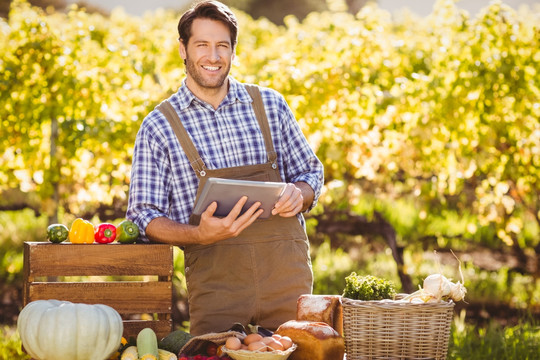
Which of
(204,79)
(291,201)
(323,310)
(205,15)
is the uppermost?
(205,15)

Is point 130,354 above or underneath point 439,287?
underneath

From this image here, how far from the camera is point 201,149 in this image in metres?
2.78

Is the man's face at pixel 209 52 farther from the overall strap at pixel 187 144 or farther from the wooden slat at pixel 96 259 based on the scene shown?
the wooden slat at pixel 96 259

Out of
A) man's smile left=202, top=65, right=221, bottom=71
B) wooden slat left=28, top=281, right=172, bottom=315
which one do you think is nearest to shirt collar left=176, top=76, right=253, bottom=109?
man's smile left=202, top=65, right=221, bottom=71

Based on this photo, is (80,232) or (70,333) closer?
(70,333)

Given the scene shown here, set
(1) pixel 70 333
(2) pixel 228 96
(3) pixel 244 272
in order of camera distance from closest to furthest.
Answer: (1) pixel 70 333 < (3) pixel 244 272 < (2) pixel 228 96

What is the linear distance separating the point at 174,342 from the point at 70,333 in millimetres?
352

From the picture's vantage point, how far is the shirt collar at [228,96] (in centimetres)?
283

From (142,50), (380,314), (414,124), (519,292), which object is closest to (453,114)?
(414,124)

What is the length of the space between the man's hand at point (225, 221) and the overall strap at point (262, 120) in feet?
1.49

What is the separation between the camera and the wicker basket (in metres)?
2.09

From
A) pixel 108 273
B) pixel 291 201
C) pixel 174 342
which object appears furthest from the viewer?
pixel 291 201

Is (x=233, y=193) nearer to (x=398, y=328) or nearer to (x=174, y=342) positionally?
(x=174, y=342)

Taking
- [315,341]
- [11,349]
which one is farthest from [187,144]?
[11,349]
